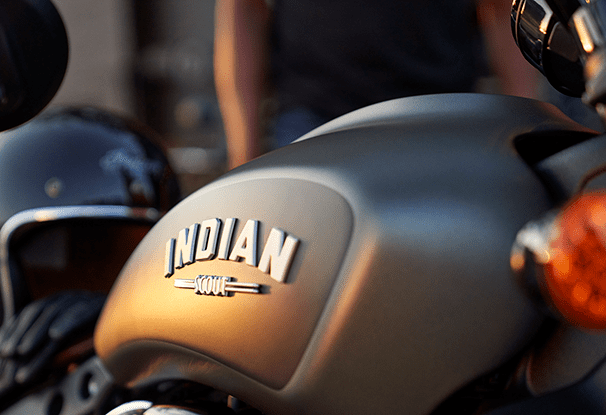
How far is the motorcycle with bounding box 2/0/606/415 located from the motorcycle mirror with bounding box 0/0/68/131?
28cm

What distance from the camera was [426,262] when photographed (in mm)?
403

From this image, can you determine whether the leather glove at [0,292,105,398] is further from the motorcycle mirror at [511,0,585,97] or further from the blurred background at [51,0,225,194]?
the blurred background at [51,0,225,194]

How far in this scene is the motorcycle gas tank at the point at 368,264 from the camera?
1.32ft

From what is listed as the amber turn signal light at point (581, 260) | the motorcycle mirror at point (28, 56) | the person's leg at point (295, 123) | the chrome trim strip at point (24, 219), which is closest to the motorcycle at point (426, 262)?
the amber turn signal light at point (581, 260)

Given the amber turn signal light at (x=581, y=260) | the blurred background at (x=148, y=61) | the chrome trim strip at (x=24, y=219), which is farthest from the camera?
the blurred background at (x=148, y=61)

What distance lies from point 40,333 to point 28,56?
17.5 inches

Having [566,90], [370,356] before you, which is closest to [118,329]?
[370,356]

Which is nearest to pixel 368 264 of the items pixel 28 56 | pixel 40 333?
pixel 28 56

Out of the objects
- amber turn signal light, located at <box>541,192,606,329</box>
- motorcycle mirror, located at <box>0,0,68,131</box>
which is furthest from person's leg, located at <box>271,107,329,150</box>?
amber turn signal light, located at <box>541,192,606,329</box>

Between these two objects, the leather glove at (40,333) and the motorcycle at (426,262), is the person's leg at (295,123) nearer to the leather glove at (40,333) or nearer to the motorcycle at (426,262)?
the leather glove at (40,333)

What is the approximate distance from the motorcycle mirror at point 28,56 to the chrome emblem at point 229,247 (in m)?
0.25

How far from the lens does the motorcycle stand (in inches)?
14.9

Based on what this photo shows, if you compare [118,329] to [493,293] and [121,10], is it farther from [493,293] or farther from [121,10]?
[121,10]

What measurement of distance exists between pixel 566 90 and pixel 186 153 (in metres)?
5.73
